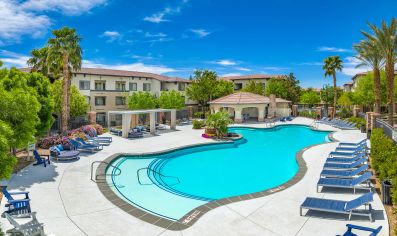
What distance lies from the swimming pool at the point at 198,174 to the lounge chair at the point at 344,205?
458cm

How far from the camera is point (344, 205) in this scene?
920 cm

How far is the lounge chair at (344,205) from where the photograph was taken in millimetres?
8930

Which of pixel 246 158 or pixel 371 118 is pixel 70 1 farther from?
pixel 371 118

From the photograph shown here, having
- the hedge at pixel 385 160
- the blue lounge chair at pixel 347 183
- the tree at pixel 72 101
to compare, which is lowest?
the blue lounge chair at pixel 347 183

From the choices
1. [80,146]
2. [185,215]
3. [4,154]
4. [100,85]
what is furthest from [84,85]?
[185,215]

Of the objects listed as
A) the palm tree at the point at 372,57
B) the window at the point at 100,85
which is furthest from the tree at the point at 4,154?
the window at the point at 100,85

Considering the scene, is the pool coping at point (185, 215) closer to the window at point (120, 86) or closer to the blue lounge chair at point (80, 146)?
the blue lounge chair at point (80, 146)

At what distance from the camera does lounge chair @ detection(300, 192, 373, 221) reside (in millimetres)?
8930

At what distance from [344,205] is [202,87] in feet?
134

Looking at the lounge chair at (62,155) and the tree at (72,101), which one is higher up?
the tree at (72,101)

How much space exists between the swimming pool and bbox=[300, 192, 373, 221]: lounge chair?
15.0 ft

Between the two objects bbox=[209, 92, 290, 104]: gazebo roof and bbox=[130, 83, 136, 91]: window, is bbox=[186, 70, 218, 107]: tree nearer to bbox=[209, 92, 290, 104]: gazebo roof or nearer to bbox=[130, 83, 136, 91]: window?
bbox=[209, 92, 290, 104]: gazebo roof

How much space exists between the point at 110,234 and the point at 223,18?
109 feet

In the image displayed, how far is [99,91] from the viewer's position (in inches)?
1622
